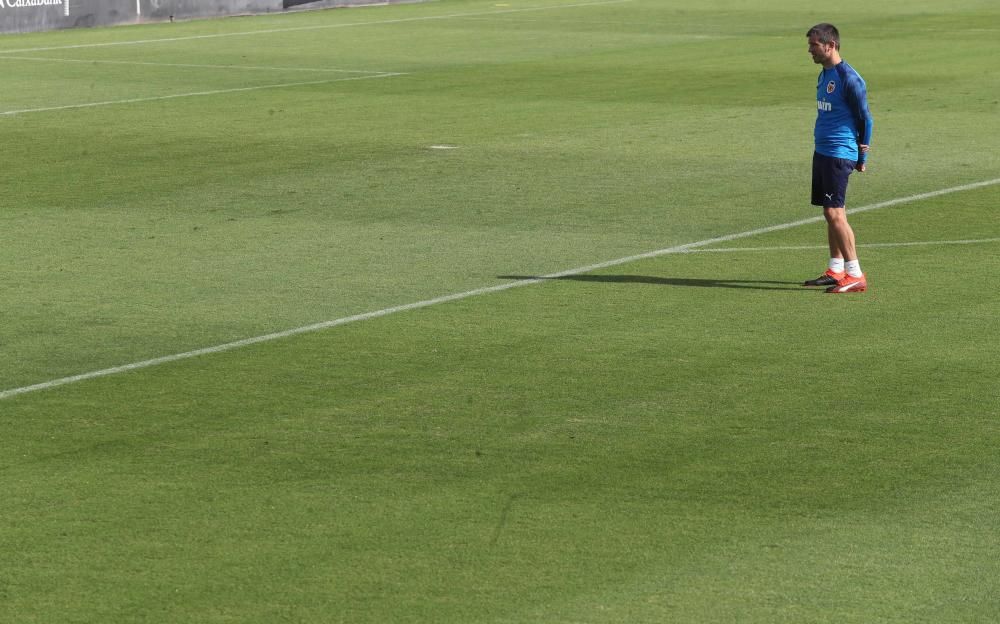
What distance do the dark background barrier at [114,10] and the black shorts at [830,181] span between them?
27.4 metres

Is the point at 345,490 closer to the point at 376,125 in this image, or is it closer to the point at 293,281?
the point at 293,281

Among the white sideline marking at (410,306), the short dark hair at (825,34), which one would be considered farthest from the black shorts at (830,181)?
the white sideline marking at (410,306)

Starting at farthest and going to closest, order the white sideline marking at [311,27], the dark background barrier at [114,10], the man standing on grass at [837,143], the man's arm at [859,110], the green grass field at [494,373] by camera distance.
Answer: the dark background barrier at [114,10], the white sideline marking at [311,27], the man's arm at [859,110], the man standing on grass at [837,143], the green grass field at [494,373]

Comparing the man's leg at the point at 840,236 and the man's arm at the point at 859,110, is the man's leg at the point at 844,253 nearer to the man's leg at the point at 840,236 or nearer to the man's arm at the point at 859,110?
the man's leg at the point at 840,236

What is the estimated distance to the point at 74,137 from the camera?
22.9 metres

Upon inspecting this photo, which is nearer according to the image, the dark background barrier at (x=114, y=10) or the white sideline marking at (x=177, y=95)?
the white sideline marking at (x=177, y=95)

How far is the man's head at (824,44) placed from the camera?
44.5 ft

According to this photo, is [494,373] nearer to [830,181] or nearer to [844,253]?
[844,253]

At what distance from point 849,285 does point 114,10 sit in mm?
30488

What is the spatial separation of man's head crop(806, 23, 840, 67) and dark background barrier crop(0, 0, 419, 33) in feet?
89.9

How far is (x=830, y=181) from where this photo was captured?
13773mm

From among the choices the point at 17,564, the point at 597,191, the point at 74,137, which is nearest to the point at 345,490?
the point at 17,564

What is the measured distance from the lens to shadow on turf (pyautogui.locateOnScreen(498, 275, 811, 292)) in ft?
45.1

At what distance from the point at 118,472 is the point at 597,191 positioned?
9794 millimetres
